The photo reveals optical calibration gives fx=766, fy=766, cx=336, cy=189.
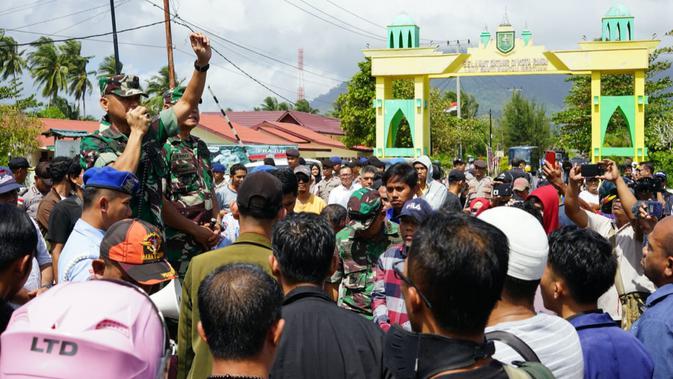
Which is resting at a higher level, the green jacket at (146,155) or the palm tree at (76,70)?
the palm tree at (76,70)

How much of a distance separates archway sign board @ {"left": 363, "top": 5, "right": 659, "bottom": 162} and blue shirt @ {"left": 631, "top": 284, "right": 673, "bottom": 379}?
2962 cm

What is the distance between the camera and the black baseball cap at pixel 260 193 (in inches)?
156

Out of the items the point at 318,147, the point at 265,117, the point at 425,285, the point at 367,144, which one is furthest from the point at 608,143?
the point at 425,285

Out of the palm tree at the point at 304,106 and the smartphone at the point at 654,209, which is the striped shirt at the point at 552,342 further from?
the palm tree at the point at 304,106

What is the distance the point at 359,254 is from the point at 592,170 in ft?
8.85

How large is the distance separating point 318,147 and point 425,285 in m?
48.8

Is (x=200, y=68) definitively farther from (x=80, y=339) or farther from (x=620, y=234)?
(x=620, y=234)

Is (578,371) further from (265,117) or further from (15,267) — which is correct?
(265,117)

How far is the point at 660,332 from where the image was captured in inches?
151

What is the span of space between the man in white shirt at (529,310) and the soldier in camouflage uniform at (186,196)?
7.52 ft

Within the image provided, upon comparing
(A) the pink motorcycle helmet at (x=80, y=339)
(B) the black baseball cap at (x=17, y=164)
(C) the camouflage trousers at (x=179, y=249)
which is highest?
(B) the black baseball cap at (x=17, y=164)

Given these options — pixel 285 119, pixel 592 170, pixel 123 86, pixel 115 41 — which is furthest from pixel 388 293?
pixel 285 119

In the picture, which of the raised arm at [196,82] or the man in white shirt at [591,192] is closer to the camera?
the raised arm at [196,82]


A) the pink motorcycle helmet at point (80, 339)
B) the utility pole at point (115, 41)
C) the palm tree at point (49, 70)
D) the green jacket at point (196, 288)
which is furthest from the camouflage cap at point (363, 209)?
the palm tree at point (49, 70)
